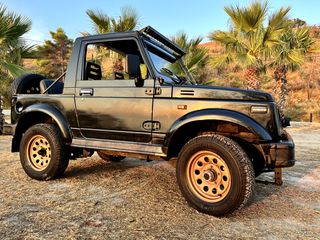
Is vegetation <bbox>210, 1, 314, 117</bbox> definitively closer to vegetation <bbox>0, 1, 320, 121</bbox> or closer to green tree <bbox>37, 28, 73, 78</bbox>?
vegetation <bbox>0, 1, 320, 121</bbox>

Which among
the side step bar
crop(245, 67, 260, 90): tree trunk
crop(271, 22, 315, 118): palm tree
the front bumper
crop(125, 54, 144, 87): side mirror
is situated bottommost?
the side step bar

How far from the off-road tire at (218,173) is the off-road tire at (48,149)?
188 cm

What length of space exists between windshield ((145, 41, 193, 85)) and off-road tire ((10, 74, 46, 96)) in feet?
7.36

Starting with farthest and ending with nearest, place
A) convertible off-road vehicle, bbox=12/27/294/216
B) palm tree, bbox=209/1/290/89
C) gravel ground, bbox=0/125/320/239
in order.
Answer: palm tree, bbox=209/1/290/89, convertible off-road vehicle, bbox=12/27/294/216, gravel ground, bbox=0/125/320/239

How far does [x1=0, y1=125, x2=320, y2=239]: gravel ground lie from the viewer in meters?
2.63

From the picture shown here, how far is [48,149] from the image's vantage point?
4363 mm

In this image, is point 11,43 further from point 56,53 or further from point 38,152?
point 56,53

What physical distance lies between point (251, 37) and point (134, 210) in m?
10.8

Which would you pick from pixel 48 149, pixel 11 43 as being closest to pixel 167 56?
pixel 48 149

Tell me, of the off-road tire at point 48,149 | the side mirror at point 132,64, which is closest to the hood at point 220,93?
the side mirror at point 132,64

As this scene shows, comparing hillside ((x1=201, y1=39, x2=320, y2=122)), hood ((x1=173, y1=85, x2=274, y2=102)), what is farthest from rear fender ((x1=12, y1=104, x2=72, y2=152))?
hillside ((x1=201, y1=39, x2=320, y2=122))

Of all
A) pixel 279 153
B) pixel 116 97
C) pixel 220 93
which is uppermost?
pixel 220 93

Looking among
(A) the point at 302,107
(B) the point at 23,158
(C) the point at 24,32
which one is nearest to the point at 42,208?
(B) the point at 23,158

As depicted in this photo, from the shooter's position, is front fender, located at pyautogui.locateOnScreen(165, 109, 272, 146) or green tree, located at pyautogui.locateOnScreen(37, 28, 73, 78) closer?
front fender, located at pyautogui.locateOnScreen(165, 109, 272, 146)
